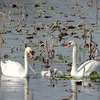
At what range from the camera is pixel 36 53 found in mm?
22641

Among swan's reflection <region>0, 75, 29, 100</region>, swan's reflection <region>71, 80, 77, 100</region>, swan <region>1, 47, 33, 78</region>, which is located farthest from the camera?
swan <region>1, 47, 33, 78</region>

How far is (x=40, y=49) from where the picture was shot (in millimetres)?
23609

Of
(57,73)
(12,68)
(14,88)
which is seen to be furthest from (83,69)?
(14,88)

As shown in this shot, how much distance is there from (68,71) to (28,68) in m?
1.10

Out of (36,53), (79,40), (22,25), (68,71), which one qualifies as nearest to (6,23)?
(22,25)

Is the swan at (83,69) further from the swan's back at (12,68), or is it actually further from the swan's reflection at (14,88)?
the swan's back at (12,68)

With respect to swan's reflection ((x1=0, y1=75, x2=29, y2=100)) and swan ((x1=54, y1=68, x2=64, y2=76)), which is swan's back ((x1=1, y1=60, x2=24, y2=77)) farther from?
swan ((x1=54, y1=68, x2=64, y2=76))

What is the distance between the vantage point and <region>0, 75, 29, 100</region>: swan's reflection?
16109 mm

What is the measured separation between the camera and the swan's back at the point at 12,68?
19906mm

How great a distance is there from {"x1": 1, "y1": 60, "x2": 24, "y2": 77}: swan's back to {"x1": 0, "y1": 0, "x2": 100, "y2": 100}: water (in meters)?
0.32

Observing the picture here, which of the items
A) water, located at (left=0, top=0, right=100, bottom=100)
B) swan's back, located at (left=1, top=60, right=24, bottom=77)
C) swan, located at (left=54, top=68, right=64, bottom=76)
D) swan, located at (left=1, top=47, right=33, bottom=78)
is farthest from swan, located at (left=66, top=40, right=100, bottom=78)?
swan's back, located at (left=1, top=60, right=24, bottom=77)

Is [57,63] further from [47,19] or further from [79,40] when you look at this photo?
[47,19]

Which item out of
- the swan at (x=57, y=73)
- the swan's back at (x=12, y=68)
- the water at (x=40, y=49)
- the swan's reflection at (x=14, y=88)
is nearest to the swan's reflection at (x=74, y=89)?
the water at (x=40, y=49)

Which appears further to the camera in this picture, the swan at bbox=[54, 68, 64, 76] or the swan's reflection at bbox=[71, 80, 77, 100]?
the swan at bbox=[54, 68, 64, 76]
